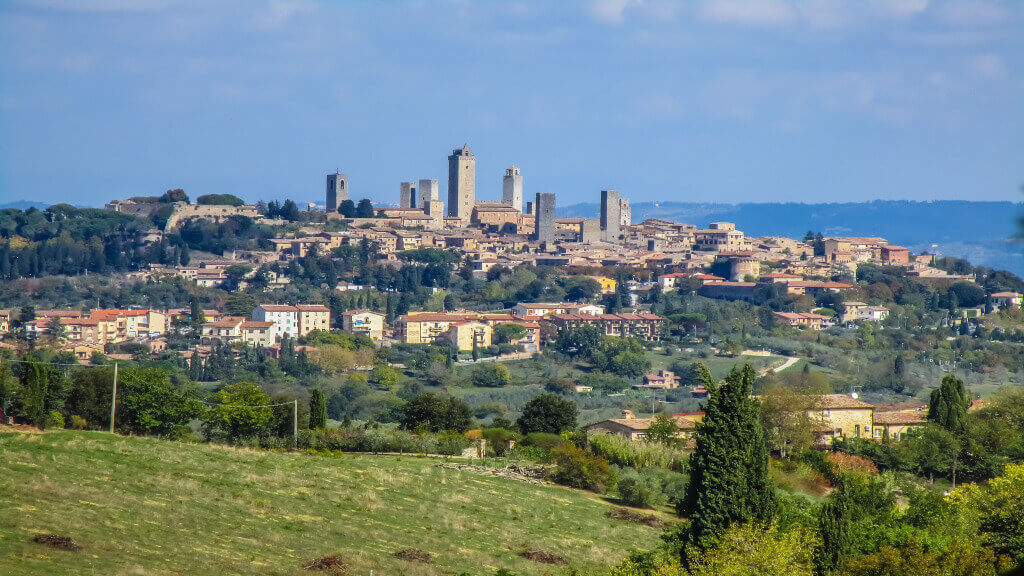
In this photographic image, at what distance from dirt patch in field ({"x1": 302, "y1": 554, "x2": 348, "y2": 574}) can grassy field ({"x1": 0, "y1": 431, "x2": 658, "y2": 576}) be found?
0.13 meters

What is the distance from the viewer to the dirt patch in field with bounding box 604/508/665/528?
61.7 ft

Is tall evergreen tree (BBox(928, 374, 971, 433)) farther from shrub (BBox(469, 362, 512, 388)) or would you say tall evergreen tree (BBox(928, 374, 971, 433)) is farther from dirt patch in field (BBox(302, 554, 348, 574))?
shrub (BBox(469, 362, 512, 388))

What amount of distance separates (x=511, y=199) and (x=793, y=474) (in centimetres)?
9144

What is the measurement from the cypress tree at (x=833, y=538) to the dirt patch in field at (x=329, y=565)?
5255 mm

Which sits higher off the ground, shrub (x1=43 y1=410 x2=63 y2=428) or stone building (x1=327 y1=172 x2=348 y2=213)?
stone building (x1=327 y1=172 x2=348 y2=213)

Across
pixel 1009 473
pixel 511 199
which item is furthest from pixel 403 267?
pixel 1009 473

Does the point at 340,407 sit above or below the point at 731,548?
below

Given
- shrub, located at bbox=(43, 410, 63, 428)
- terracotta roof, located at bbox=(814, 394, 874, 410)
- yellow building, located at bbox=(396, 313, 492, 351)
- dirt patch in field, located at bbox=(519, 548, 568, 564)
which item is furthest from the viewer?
yellow building, located at bbox=(396, 313, 492, 351)

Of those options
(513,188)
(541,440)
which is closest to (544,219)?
(513,188)

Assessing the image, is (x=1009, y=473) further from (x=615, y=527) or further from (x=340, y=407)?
(x=340, y=407)

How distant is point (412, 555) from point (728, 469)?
4.16 meters

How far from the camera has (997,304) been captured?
79.5 meters

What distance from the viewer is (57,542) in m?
11.4

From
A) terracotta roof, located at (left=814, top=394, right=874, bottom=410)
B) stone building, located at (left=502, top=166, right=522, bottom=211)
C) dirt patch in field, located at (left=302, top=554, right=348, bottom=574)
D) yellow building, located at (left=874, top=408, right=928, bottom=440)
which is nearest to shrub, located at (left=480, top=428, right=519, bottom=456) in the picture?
terracotta roof, located at (left=814, top=394, right=874, bottom=410)
